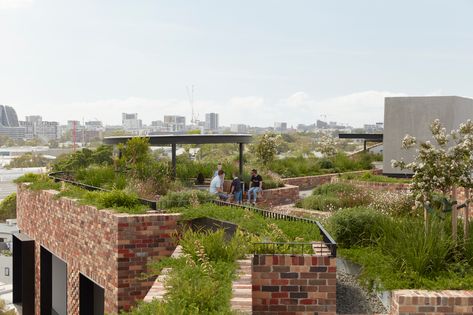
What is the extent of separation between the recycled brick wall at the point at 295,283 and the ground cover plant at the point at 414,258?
0.99 m

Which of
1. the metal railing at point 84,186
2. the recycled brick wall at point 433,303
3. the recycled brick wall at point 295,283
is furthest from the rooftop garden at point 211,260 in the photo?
the recycled brick wall at point 433,303

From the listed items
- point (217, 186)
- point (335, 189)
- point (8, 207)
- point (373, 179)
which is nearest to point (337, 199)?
point (335, 189)

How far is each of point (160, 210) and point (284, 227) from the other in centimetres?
294

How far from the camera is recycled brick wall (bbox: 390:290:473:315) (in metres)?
6.43

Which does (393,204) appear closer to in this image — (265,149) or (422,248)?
(422,248)

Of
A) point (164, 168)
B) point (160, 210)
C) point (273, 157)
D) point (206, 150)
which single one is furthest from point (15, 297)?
point (206, 150)

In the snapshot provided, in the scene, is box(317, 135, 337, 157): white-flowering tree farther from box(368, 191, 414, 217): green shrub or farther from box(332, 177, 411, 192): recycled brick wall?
box(368, 191, 414, 217): green shrub

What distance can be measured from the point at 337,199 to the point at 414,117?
997cm

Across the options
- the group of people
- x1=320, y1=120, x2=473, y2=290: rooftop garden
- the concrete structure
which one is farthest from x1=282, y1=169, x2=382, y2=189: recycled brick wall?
x1=320, y1=120, x2=473, y2=290: rooftop garden

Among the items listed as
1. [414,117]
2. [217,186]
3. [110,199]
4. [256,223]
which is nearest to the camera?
[256,223]

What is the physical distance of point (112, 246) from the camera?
9.66 m

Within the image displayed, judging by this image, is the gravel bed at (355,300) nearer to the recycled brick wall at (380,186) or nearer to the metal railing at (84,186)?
the metal railing at (84,186)

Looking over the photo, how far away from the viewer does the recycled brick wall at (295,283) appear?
6848 mm

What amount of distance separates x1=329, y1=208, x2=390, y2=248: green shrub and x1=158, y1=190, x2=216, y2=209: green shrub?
10.2 feet
